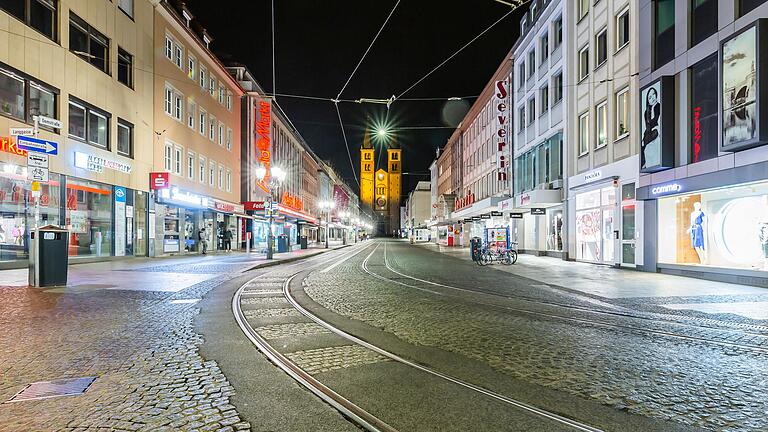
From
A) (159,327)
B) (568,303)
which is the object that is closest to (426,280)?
(568,303)

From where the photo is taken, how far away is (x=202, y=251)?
32.3 m

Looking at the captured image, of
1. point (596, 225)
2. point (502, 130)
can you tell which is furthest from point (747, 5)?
point (502, 130)

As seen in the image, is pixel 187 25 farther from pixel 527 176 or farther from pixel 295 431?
pixel 295 431

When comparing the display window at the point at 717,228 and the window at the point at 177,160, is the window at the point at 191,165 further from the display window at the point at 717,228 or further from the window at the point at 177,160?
the display window at the point at 717,228

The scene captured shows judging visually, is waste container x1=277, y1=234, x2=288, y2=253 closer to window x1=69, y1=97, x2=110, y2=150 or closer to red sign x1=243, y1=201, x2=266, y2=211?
red sign x1=243, y1=201, x2=266, y2=211

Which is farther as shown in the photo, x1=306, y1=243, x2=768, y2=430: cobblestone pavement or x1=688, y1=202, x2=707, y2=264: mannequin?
x1=688, y1=202, x2=707, y2=264: mannequin

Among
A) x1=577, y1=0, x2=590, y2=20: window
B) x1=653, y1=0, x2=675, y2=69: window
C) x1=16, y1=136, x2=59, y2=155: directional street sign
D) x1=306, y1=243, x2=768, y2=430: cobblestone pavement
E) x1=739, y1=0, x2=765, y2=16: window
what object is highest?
x1=577, y1=0, x2=590, y2=20: window

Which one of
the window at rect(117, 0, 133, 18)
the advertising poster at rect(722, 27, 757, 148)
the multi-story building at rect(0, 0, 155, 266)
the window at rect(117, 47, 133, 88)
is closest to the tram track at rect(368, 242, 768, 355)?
the advertising poster at rect(722, 27, 757, 148)

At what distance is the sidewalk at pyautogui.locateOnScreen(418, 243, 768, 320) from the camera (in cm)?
1016

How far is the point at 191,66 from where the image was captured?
3178 cm

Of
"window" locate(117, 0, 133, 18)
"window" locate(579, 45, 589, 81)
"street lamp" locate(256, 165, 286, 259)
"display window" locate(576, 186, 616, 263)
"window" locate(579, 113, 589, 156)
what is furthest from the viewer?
"street lamp" locate(256, 165, 286, 259)

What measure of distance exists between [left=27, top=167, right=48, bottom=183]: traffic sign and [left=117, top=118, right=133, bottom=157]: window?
1289 cm

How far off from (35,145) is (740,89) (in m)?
18.6

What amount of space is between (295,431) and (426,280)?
12.6 m
